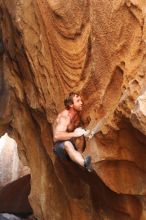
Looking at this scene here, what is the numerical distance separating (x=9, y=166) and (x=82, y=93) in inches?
221

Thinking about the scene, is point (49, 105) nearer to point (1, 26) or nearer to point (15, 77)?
point (15, 77)

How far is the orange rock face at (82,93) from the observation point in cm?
675

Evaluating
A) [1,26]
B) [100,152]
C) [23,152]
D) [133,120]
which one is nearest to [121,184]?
[100,152]

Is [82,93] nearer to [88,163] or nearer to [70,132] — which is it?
[70,132]

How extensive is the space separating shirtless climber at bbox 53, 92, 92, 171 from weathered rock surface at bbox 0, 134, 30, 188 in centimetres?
528

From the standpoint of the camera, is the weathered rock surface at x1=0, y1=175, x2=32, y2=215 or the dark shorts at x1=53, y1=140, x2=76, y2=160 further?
the weathered rock surface at x1=0, y1=175, x2=32, y2=215

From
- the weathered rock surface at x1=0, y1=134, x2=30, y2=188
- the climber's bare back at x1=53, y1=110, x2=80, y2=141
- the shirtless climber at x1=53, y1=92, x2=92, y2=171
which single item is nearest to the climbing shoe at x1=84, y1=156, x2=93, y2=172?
the shirtless climber at x1=53, y1=92, x2=92, y2=171

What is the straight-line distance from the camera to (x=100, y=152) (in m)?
6.84

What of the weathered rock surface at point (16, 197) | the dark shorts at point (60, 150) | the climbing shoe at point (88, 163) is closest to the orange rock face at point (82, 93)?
the climbing shoe at point (88, 163)

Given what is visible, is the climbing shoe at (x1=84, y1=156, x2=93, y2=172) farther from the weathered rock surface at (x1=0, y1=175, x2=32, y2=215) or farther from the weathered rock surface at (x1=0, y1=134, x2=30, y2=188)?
the weathered rock surface at (x1=0, y1=134, x2=30, y2=188)

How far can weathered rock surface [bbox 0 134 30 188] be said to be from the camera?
12.9 meters

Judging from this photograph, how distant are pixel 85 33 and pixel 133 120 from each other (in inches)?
75.4

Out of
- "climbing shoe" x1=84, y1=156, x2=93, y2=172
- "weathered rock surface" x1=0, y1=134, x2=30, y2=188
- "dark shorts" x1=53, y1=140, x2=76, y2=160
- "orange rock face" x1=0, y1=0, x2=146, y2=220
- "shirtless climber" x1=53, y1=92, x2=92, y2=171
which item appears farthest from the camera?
"weathered rock surface" x1=0, y1=134, x2=30, y2=188

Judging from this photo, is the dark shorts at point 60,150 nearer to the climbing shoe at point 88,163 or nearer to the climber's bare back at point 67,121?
the climber's bare back at point 67,121
